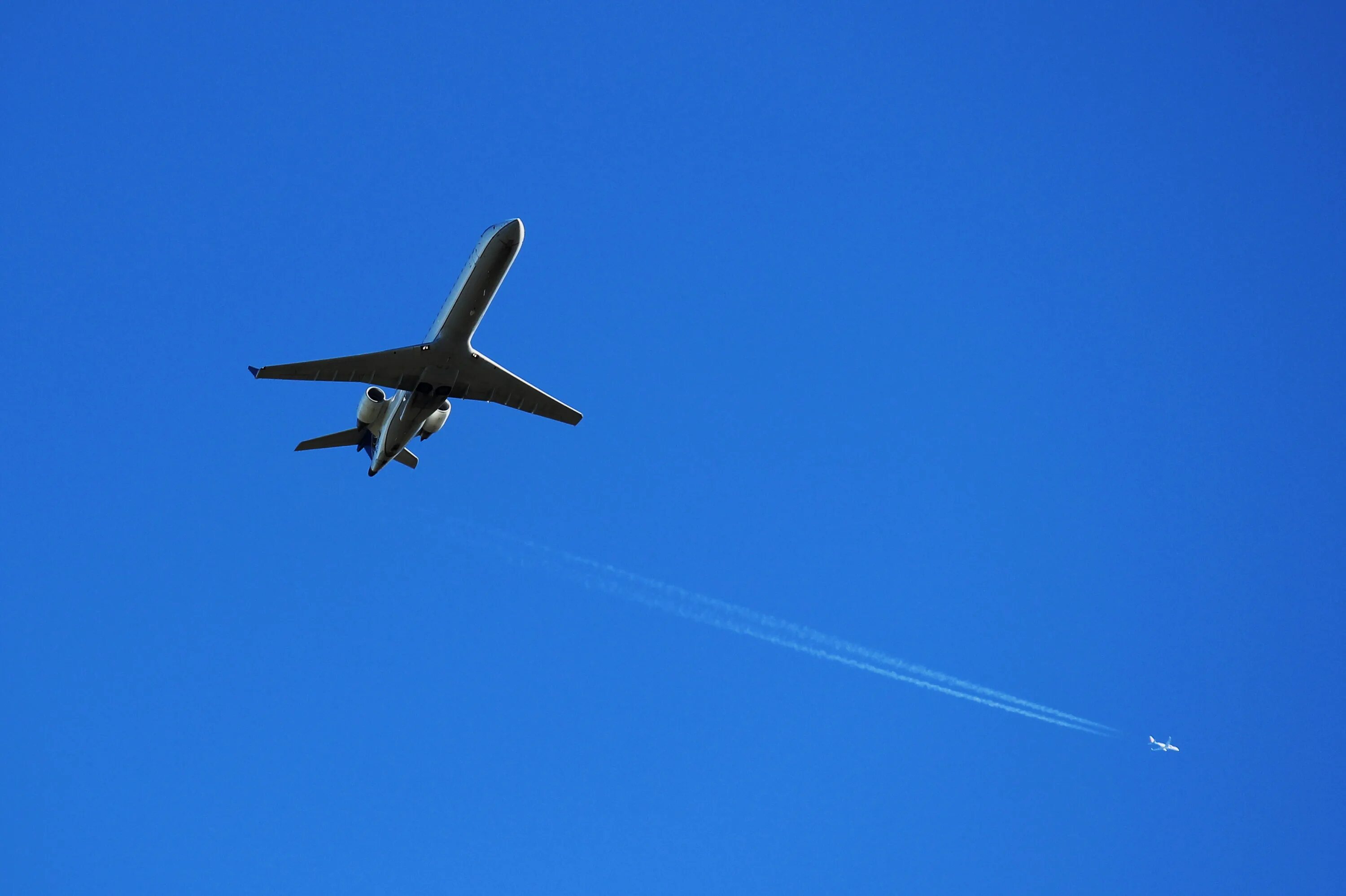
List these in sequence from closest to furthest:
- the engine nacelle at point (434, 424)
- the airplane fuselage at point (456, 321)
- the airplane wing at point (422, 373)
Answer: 1. the airplane fuselage at point (456, 321)
2. the airplane wing at point (422, 373)
3. the engine nacelle at point (434, 424)

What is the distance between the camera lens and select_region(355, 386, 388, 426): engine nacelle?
58.5m

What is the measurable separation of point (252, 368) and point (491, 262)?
11.8 m

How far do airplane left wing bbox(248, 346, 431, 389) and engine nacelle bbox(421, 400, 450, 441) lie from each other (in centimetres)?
326

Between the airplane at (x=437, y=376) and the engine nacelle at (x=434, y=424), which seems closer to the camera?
the airplane at (x=437, y=376)

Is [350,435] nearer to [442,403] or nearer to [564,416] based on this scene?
[442,403]

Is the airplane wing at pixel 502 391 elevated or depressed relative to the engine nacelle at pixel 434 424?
elevated

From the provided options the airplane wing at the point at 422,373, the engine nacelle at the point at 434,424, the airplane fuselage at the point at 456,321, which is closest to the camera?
the airplane fuselage at the point at 456,321

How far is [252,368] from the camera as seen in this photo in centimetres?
5384

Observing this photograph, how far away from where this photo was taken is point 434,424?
59.7 m

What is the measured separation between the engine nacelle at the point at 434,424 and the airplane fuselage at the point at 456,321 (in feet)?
3.75

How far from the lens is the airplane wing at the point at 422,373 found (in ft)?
179

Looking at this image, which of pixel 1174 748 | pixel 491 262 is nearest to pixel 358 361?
pixel 491 262

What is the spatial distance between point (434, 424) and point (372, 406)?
10.2ft

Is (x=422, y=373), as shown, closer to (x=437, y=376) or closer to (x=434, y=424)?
(x=437, y=376)
